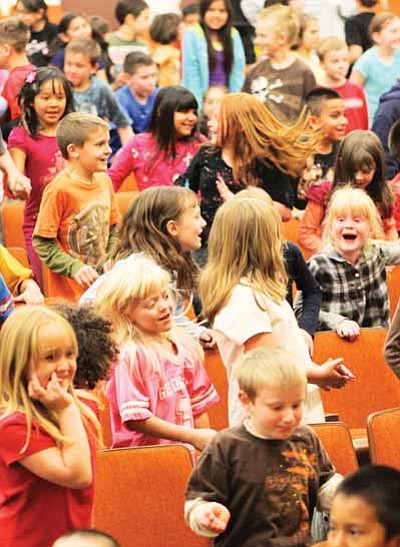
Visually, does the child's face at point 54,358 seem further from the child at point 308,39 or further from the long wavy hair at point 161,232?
the child at point 308,39

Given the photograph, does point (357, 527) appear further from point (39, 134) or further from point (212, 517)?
point (39, 134)

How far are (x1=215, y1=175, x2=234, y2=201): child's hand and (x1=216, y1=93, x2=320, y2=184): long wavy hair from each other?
2.9 inches

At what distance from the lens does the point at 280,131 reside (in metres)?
6.79

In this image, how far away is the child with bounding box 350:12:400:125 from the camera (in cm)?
1041

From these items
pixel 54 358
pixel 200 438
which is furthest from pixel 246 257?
pixel 54 358

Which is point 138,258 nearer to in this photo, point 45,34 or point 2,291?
point 2,291

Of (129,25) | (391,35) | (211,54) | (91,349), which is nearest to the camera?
(91,349)

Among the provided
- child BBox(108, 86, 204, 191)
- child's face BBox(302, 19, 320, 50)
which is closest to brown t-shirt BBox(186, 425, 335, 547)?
child BBox(108, 86, 204, 191)

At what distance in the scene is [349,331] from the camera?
560 centimetres

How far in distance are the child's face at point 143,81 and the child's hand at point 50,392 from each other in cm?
627

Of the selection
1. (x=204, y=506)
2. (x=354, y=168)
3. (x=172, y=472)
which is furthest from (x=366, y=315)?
(x=204, y=506)

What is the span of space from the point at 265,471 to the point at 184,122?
4059mm

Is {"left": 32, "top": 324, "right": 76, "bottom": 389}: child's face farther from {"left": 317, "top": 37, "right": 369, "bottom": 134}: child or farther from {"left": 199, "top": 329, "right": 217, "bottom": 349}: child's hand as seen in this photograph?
{"left": 317, "top": 37, "right": 369, "bottom": 134}: child

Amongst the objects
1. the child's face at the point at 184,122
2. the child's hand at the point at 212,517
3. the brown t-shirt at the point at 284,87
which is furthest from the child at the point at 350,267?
the brown t-shirt at the point at 284,87
